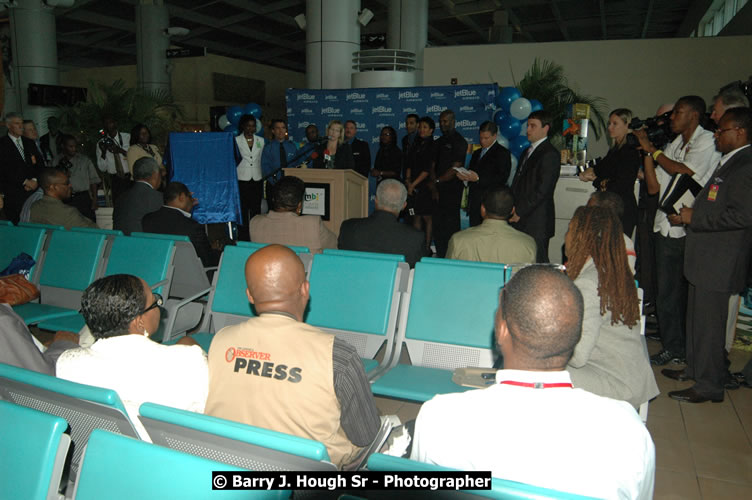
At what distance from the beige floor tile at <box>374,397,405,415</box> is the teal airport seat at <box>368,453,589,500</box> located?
2.29 metres

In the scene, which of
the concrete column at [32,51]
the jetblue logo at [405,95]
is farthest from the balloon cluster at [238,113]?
the concrete column at [32,51]

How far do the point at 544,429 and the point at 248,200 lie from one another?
6935 millimetres

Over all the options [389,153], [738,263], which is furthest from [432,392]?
[389,153]

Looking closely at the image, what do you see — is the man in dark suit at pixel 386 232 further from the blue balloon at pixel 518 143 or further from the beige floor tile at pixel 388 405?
the blue balloon at pixel 518 143

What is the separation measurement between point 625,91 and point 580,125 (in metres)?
5.40

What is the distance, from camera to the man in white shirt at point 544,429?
1.13 meters

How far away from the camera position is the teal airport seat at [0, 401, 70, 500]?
133 cm

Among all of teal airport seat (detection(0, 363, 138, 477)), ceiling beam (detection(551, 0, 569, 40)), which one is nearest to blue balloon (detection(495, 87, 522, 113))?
teal airport seat (detection(0, 363, 138, 477))

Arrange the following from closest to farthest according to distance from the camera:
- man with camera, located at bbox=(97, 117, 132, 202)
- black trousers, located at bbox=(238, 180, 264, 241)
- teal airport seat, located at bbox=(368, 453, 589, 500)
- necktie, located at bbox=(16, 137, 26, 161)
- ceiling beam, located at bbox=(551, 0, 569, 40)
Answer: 1. teal airport seat, located at bbox=(368, 453, 589, 500)
2. necktie, located at bbox=(16, 137, 26, 161)
3. black trousers, located at bbox=(238, 180, 264, 241)
4. man with camera, located at bbox=(97, 117, 132, 202)
5. ceiling beam, located at bbox=(551, 0, 569, 40)

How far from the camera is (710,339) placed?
11.2ft

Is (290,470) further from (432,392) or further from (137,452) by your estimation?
(432,392)

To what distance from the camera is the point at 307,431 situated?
62.8 inches

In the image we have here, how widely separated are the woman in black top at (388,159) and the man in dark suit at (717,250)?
4.51 m

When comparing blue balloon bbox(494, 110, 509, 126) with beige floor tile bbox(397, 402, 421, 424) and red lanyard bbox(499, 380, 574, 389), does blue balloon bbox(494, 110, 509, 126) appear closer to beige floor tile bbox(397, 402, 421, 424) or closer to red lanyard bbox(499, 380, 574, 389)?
beige floor tile bbox(397, 402, 421, 424)
